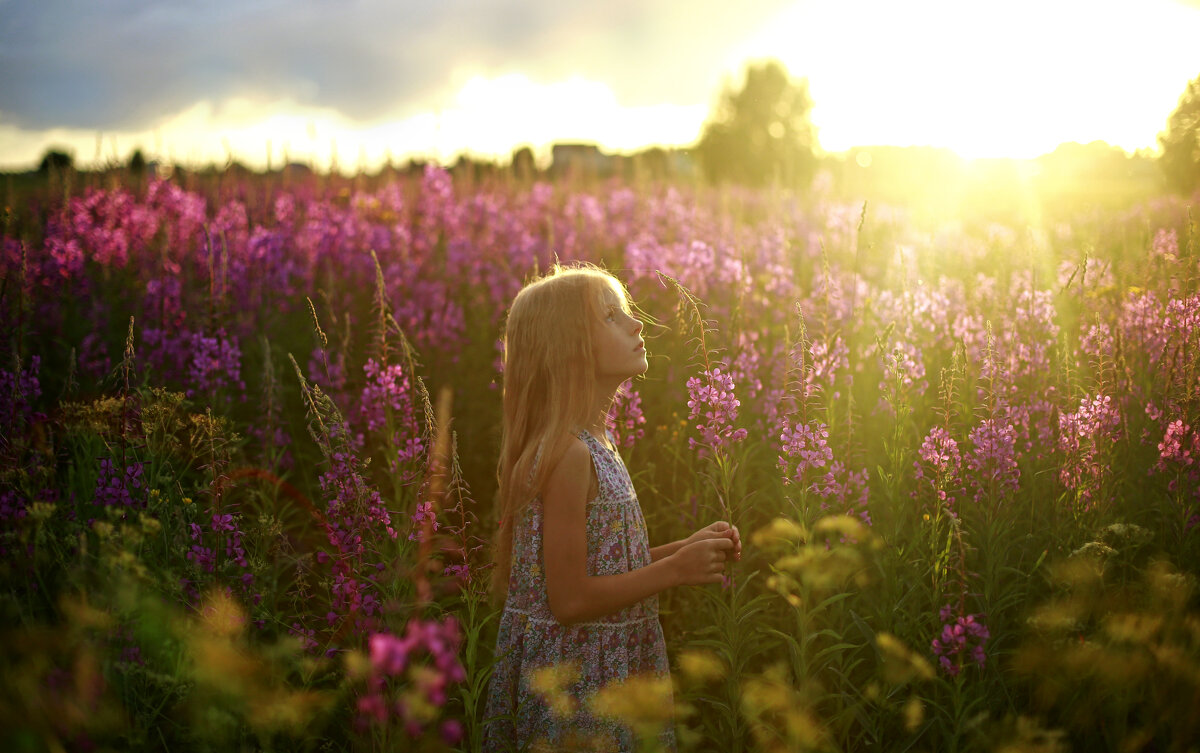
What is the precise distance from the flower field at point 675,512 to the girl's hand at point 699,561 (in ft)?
0.74

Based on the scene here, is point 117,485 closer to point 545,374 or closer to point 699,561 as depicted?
point 545,374

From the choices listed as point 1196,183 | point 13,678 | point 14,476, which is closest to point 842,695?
point 13,678

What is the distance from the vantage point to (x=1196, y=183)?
5926mm

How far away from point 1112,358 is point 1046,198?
11218 mm

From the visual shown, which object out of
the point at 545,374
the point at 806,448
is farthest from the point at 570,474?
the point at 806,448

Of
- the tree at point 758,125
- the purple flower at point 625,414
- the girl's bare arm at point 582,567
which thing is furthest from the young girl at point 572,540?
the tree at point 758,125

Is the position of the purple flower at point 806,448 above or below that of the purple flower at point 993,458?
above

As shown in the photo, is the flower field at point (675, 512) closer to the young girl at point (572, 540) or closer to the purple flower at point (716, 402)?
the purple flower at point (716, 402)

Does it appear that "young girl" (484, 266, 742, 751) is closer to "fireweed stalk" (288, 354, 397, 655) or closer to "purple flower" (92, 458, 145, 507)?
"fireweed stalk" (288, 354, 397, 655)

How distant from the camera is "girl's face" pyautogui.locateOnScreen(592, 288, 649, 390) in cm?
291

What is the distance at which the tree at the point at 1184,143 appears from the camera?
190 inches

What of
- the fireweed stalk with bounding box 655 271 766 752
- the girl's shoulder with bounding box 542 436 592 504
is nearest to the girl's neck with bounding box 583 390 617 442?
the girl's shoulder with bounding box 542 436 592 504

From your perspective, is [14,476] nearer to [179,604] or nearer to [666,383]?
[179,604]

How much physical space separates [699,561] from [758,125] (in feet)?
169
